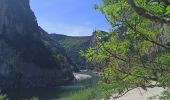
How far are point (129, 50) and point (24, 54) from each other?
17365cm

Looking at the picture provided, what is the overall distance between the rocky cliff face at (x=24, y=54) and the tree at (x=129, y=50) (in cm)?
15125

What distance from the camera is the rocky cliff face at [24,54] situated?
168 meters

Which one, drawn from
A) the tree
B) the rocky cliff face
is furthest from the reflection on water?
the tree

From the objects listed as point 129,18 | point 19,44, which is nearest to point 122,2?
point 129,18

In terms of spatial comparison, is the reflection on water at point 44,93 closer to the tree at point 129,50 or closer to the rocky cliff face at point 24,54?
the rocky cliff face at point 24,54

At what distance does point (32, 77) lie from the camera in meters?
172

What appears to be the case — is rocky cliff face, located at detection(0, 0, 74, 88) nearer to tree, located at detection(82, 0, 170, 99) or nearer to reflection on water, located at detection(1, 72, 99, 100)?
reflection on water, located at detection(1, 72, 99, 100)

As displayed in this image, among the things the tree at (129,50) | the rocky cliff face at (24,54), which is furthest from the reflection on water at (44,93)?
the tree at (129,50)

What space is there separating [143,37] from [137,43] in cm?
118

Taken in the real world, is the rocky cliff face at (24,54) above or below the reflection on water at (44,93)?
above

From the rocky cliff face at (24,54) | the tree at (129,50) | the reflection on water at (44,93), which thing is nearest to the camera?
the tree at (129,50)

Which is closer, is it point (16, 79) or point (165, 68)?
→ point (165, 68)

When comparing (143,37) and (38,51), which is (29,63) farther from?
(143,37)

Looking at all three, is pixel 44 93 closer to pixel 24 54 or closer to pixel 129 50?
pixel 24 54
